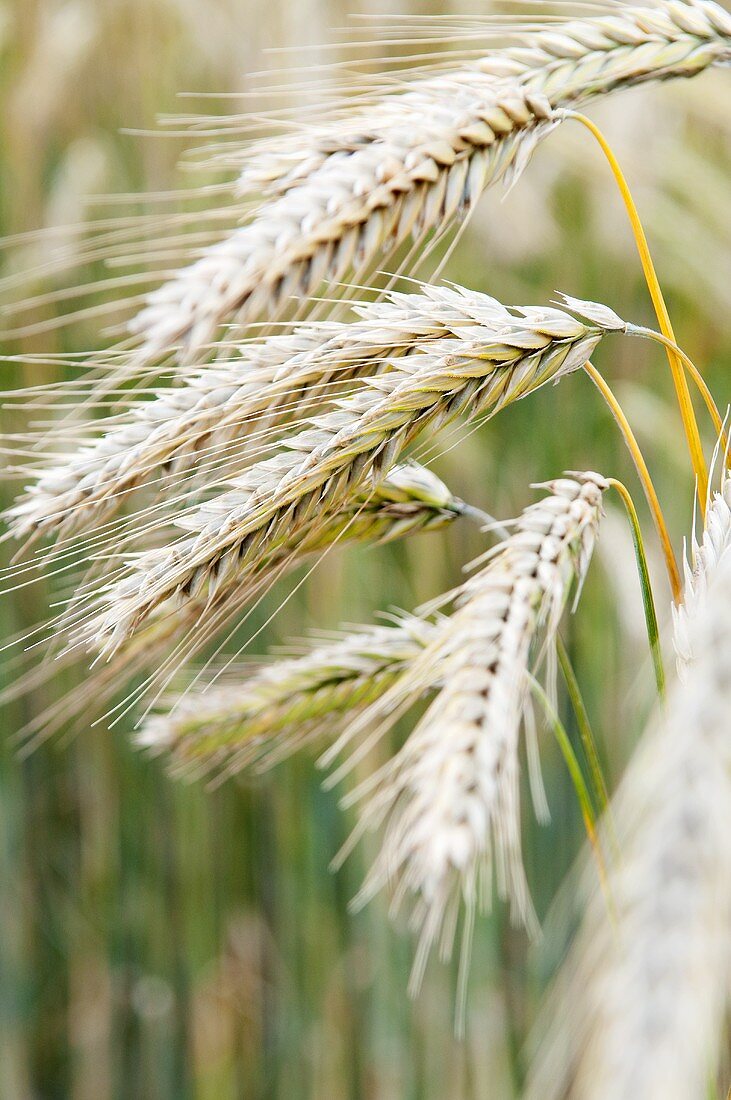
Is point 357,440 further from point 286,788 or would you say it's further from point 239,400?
point 286,788

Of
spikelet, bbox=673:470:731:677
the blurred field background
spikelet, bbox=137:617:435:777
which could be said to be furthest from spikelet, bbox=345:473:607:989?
the blurred field background

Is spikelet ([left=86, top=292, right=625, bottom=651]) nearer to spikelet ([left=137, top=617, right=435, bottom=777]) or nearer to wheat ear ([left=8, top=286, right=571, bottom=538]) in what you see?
wheat ear ([left=8, top=286, right=571, bottom=538])

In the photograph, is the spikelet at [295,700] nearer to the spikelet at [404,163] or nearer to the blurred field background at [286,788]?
the spikelet at [404,163]

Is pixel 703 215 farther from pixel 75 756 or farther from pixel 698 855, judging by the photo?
pixel 698 855

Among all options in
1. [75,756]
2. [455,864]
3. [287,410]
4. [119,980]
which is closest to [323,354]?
[287,410]

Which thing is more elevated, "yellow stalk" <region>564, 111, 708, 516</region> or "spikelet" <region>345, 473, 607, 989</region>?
"yellow stalk" <region>564, 111, 708, 516</region>
